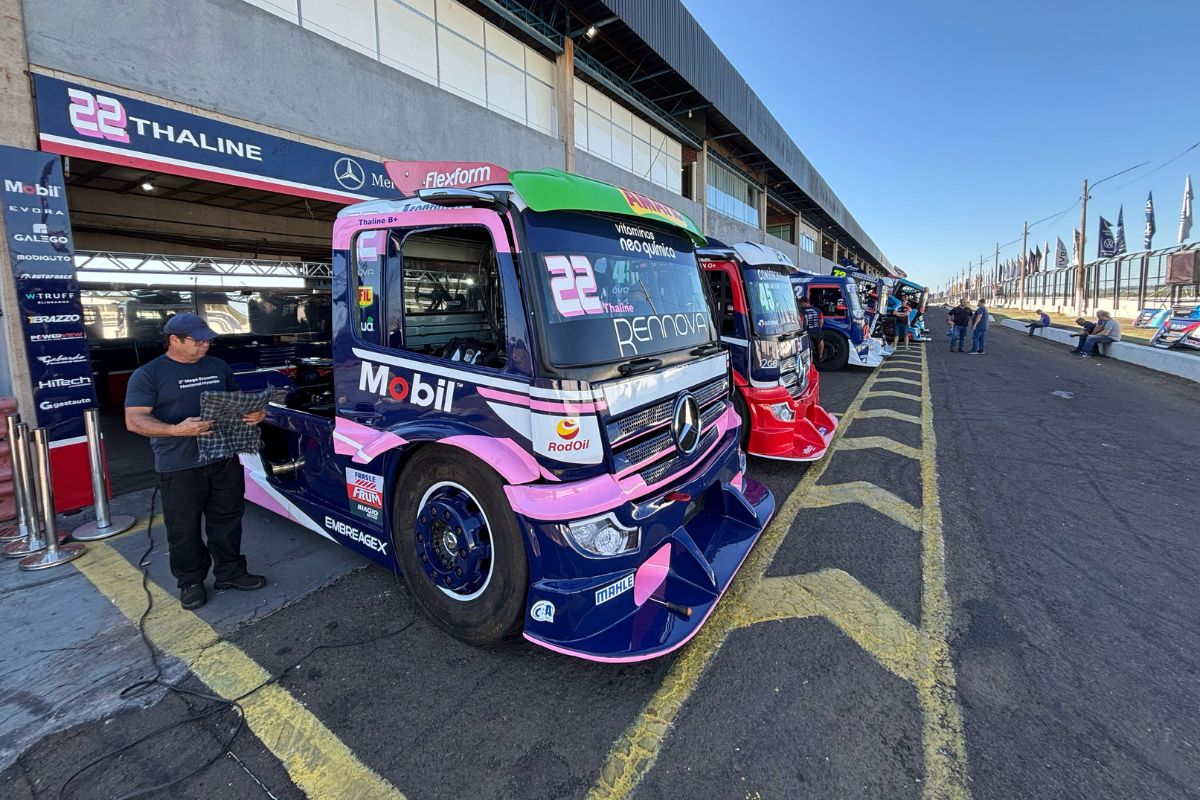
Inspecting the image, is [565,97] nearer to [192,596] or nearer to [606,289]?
[606,289]

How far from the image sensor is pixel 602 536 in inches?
95.7

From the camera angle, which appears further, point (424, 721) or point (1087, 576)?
point (1087, 576)

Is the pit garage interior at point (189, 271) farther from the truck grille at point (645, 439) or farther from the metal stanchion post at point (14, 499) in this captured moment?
the truck grille at point (645, 439)

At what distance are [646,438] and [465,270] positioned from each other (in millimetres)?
1689

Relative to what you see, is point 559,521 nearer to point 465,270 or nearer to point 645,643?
point 645,643

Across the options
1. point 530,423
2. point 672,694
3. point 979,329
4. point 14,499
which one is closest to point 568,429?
point 530,423

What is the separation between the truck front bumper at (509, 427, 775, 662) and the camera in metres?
2.35

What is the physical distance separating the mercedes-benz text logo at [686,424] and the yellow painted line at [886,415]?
6060 millimetres

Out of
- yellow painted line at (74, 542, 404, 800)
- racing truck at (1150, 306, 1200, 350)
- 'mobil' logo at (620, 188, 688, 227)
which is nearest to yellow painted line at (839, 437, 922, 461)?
'mobil' logo at (620, 188, 688, 227)

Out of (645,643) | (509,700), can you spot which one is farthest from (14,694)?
(645,643)

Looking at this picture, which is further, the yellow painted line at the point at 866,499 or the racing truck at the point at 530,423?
the yellow painted line at the point at 866,499

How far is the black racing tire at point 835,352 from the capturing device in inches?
536

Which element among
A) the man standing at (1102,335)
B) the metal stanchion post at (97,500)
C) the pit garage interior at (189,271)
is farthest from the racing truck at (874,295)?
the metal stanchion post at (97,500)

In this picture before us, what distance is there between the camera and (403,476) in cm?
294
